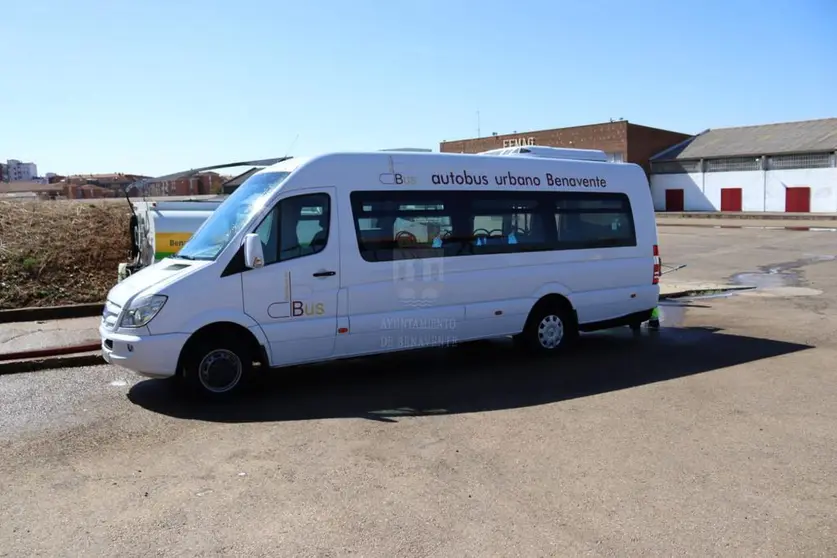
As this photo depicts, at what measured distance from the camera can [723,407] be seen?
6.50 m

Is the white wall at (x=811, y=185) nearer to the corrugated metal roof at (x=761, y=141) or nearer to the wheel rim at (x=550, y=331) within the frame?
the corrugated metal roof at (x=761, y=141)

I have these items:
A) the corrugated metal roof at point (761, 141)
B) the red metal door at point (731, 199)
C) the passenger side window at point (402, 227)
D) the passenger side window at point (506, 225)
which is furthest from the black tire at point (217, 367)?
the red metal door at point (731, 199)

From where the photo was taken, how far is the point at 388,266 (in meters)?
7.62

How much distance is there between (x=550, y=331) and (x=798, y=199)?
54.3 meters

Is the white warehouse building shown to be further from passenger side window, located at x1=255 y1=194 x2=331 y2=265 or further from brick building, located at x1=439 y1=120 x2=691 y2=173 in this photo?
passenger side window, located at x1=255 y1=194 x2=331 y2=265

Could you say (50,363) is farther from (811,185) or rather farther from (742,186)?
(742,186)

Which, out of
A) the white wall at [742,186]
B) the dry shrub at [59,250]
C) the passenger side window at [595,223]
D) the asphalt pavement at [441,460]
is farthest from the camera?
the white wall at [742,186]

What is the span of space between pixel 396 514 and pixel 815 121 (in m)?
65.6

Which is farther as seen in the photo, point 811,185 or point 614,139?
point 614,139

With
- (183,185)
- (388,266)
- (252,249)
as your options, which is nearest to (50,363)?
(252,249)

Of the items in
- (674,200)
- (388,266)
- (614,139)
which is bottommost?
(388,266)

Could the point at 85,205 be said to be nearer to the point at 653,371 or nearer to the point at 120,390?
the point at 120,390

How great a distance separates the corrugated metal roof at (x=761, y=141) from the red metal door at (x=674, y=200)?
3117 mm

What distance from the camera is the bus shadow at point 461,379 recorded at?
6646mm
